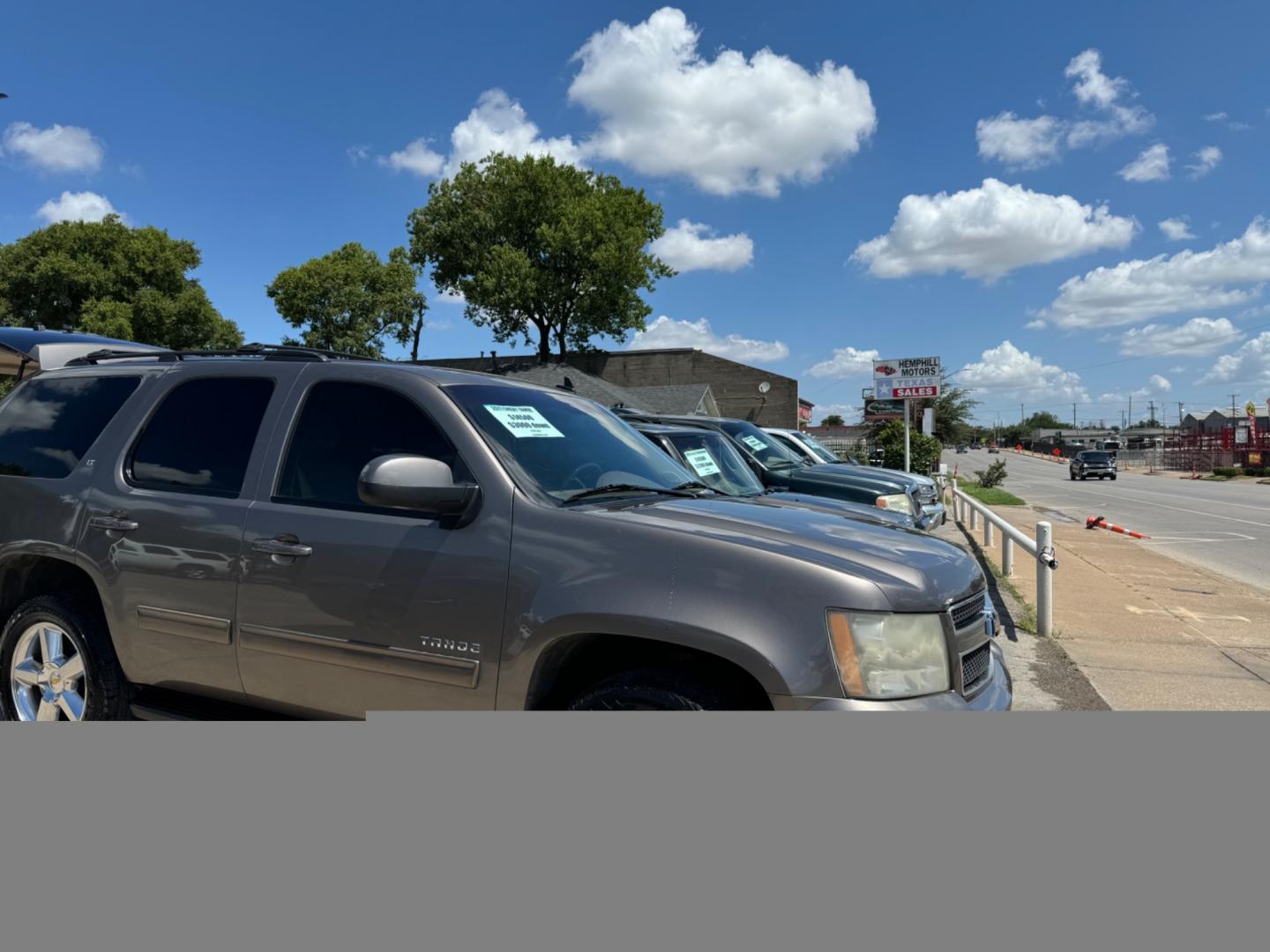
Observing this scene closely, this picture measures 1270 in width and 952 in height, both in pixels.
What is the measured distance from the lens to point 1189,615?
28.2 ft

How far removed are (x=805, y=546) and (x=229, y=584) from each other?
2130 millimetres

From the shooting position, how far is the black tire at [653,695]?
242 cm

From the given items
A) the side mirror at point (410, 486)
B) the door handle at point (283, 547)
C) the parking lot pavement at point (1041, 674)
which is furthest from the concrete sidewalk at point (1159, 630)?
the door handle at point (283, 547)

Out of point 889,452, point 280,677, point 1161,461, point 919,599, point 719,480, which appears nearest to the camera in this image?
point 919,599

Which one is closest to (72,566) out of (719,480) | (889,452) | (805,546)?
(805,546)

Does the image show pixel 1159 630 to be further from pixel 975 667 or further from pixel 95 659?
pixel 95 659

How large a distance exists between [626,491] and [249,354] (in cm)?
200

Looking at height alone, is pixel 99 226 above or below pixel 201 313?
above

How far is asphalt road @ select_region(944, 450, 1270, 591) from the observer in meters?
13.4

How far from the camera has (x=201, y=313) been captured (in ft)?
148

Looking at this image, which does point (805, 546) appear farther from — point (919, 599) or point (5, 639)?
point (5, 639)

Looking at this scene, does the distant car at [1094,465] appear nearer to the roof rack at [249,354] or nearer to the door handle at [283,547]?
the roof rack at [249,354]

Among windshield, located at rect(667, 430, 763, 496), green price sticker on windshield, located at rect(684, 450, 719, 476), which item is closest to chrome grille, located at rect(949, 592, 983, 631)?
windshield, located at rect(667, 430, 763, 496)

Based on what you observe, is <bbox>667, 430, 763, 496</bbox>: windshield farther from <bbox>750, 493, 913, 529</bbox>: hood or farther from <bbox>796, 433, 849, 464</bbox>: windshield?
<bbox>796, 433, 849, 464</bbox>: windshield
